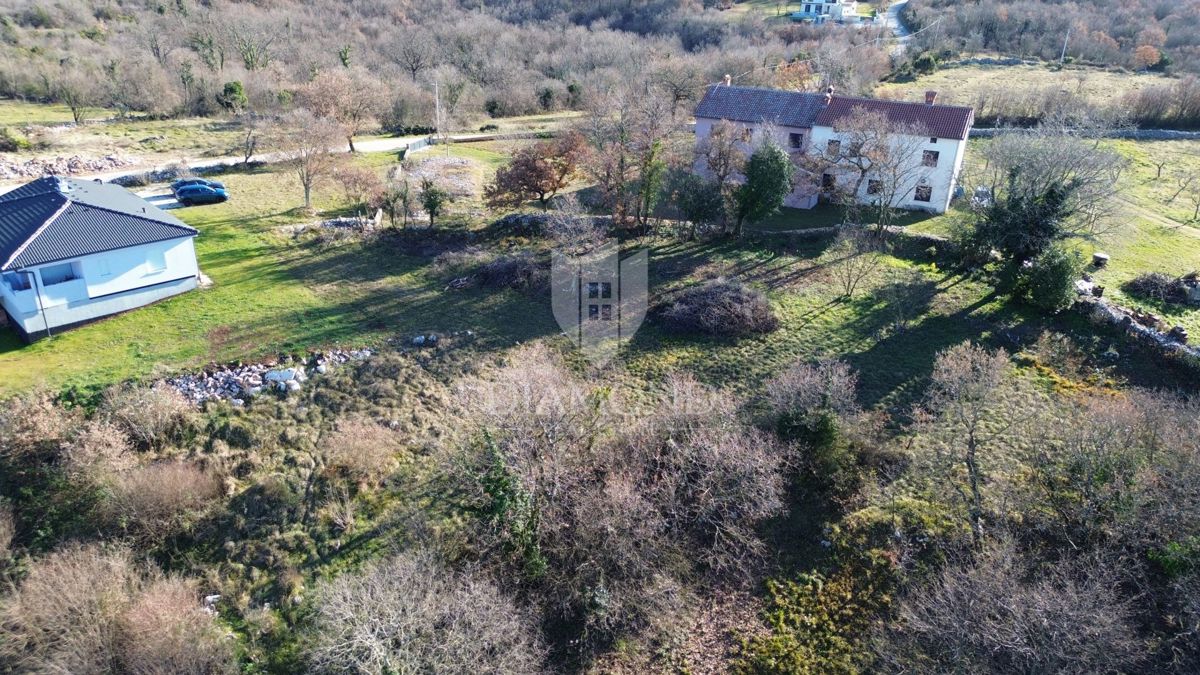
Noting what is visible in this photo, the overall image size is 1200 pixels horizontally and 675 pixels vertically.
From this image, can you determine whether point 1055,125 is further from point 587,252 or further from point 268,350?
point 268,350

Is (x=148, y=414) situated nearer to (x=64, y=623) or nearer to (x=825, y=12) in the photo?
(x=64, y=623)

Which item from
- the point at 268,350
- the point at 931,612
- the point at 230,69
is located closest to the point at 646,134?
the point at 268,350

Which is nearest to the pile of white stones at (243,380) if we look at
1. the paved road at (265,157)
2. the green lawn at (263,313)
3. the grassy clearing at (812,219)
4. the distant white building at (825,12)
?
the green lawn at (263,313)

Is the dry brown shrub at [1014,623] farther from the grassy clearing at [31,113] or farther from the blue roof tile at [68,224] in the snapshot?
the grassy clearing at [31,113]

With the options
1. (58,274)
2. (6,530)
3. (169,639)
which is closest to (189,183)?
(58,274)

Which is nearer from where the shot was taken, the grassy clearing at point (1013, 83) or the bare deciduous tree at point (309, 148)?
the bare deciduous tree at point (309, 148)

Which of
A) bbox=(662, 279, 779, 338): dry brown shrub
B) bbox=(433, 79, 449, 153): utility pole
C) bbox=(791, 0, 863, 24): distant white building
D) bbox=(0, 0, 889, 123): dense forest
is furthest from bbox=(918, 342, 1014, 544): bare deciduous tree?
bbox=(791, 0, 863, 24): distant white building
